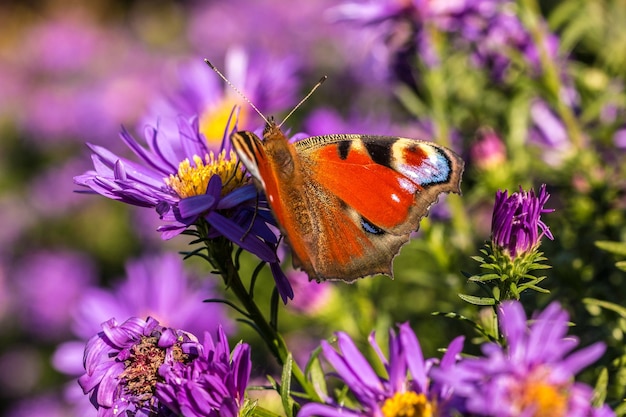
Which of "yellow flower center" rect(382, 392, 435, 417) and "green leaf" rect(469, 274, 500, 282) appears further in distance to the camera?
"green leaf" rect(469, 274, 500, 282)

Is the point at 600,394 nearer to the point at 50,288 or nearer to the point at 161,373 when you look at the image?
the point at 161,373

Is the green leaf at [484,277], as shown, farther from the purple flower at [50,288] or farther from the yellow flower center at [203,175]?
the purple flower at [50,288]

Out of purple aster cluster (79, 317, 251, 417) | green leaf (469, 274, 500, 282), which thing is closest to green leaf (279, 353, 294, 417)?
purple aster cluster (79, 317, 251, 417)

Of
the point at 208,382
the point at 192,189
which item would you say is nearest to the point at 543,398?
the point at 208,382

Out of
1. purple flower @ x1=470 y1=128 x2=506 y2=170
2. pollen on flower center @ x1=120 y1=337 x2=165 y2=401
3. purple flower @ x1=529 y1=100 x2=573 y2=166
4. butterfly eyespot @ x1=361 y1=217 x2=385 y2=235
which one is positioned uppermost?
pollen on flower center @ x1=120 y1=337 x2=165 y2=401

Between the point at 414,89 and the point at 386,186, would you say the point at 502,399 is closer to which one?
the point at 386,186

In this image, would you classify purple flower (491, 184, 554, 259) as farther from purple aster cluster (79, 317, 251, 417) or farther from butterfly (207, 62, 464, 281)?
purple aster cluster (79, 317, 251, 417)

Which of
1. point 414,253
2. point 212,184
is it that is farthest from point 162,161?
point 414,253
